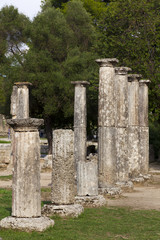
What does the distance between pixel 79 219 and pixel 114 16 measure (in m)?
20.6

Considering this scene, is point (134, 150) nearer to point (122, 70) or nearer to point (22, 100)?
point (122, 70)

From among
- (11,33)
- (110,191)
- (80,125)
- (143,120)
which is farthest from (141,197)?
(11,33)

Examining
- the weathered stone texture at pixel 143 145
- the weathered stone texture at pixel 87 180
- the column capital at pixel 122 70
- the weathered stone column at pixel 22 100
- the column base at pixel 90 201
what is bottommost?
the column base at pixel 90 201

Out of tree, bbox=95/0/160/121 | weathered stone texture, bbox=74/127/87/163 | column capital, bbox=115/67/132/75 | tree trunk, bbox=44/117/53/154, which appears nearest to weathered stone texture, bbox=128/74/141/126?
column capital, bbox=115/67/132/75

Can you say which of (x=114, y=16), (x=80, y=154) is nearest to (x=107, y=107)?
(x=80, y=154)

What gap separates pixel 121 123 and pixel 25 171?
915cm

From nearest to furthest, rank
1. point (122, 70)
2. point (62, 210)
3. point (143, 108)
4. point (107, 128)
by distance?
point (62, 210) < point (107, 128) < point (122, 70) < point (143, 108)

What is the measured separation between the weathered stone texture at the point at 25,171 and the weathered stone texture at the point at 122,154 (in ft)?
28.2

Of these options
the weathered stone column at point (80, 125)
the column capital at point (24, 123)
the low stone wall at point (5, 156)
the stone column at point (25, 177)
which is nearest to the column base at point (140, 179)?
the weathered stone column at point (80, 125)

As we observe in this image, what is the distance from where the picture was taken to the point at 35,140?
9.32 m

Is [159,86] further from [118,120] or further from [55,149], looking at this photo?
[55,149]

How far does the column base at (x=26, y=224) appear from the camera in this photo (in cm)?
892

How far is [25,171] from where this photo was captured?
9172 mm

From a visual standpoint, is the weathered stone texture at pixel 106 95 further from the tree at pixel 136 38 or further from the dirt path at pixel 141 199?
the tree at pixel 136 38
